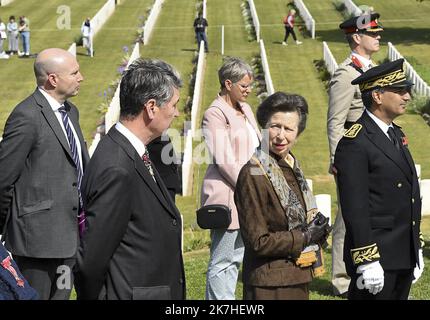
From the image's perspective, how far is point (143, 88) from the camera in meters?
4.64

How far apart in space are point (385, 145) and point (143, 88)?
200cm

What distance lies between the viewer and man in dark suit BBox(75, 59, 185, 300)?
4461 millimetres

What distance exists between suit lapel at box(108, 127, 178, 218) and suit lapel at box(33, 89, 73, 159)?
1.83 m

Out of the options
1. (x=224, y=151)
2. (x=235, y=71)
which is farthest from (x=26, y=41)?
(x=224, y=151)

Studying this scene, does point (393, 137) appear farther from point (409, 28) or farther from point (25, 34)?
point (409, 28)

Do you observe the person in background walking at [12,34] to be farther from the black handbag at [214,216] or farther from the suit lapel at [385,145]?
the suit lapel at [385,145]

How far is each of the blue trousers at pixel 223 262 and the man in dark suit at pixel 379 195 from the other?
1403 mm

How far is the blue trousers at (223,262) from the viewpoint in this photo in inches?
289

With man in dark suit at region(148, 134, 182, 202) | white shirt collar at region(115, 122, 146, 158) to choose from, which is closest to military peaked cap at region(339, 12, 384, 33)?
man in dark suit at region(148, 134, 182, 202)

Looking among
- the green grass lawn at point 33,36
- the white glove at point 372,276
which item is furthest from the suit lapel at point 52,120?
the green grass lawn at point 33,36

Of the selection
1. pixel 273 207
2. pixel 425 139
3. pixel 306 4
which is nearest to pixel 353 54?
pixel 273 207

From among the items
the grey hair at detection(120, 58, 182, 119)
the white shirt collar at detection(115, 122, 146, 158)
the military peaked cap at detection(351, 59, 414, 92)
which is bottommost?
the military peaked cap at detection(351, 59, 414, 92)

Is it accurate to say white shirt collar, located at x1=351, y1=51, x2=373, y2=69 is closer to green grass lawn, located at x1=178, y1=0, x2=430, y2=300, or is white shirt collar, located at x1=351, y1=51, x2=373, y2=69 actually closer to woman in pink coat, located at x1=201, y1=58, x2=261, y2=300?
woman in pink coat, located at x1=201, y1=58, x2=261, y2=300

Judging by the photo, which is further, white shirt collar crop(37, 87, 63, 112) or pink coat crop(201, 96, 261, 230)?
pink coat crop(201, 96, 261, 230)
